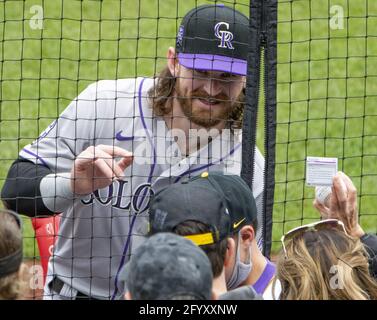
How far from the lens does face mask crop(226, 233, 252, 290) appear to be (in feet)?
13.6

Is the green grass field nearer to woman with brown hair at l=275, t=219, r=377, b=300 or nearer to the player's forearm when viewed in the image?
the player's forearm

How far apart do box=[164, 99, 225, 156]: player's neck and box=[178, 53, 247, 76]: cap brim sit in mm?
200

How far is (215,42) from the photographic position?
5.08m

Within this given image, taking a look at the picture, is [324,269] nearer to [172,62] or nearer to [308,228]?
[308,228]

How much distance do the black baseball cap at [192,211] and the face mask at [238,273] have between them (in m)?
0.19

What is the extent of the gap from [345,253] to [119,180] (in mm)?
1394

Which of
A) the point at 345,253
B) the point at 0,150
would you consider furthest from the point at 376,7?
the point at 345,253

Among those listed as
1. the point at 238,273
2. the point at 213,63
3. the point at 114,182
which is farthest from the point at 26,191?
the point at 238,273

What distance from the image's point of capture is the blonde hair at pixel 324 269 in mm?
3914

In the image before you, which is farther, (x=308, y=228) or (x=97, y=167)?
(x=97, y=167)

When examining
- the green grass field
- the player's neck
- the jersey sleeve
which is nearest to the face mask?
the player's neck

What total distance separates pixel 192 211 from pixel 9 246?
66 centimetres
